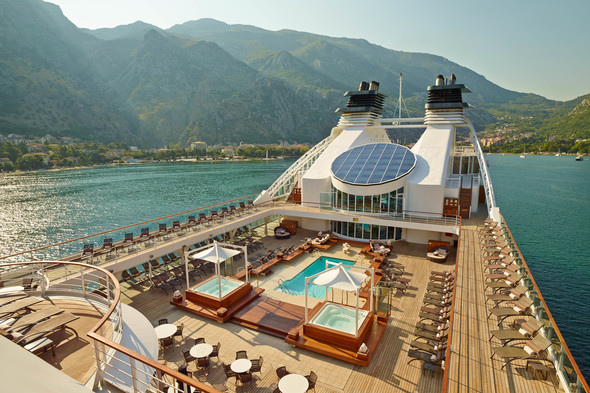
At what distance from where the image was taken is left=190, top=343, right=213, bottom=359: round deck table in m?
9.76

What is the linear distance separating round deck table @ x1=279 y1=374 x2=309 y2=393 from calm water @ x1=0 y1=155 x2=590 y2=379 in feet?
41.1

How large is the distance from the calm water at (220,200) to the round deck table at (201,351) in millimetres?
14979

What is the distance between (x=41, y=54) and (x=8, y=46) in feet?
44.2

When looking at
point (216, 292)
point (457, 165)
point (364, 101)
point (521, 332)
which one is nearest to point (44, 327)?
point (216, 292)

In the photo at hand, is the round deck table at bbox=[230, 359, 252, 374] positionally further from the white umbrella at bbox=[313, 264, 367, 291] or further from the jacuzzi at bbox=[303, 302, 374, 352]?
the white umbrella at bbox=[313, 264, 367, 291]

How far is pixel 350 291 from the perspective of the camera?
12555mm

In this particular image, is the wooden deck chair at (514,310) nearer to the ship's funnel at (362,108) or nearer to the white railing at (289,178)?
the white railing at (289,178)

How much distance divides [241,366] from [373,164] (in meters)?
17.8

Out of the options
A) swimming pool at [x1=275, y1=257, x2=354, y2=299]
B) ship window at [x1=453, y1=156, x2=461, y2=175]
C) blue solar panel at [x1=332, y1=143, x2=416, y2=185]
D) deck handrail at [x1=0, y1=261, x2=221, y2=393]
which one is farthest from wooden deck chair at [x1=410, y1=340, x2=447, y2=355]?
ship window at [x1=453, y1=156, x2=461, y2=175]

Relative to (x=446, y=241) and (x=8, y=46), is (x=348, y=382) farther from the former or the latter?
(x=8, y=46)

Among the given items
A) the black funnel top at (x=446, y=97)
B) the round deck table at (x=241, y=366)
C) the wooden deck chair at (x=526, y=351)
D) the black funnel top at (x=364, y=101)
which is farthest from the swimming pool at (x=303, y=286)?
the black funnel top at (x=446, y=97)

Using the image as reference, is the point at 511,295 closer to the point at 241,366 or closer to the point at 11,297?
the point at 241,366

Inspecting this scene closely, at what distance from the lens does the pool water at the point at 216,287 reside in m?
13.9

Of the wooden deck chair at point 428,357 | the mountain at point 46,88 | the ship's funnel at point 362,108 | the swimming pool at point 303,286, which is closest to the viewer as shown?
the wooden deck chair at point 428,357
